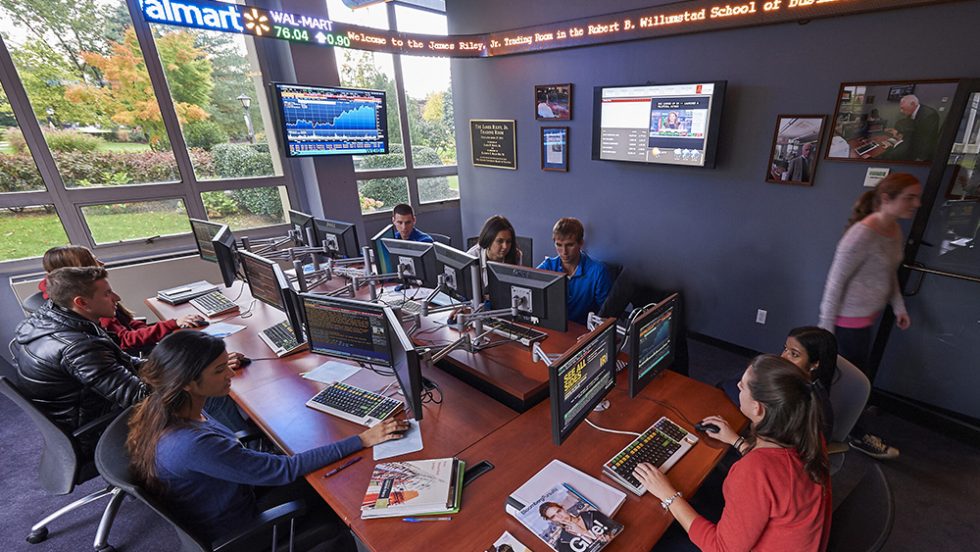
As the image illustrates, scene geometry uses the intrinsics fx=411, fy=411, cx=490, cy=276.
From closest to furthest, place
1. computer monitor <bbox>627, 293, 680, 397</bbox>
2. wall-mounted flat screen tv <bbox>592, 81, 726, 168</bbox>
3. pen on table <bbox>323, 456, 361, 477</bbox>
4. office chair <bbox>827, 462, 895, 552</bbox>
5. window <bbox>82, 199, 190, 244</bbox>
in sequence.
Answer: office chair <bbox>827, 462, 895, 552</bbox>
pen on table <bbox>323, 456, 361, 477</bbox>
computer monitor <bbox>627, 293, 680, 397</bbox>
wall-mounted flat screen tv <bbox>592, 81, 726, 168</bbox>
window <bbox>82, 199, 190, 244</bbox>

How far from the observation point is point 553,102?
4211 mm

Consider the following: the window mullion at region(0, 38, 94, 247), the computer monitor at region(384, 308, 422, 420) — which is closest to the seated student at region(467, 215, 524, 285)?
the computer monitor at region(384, 308, 422, 420)

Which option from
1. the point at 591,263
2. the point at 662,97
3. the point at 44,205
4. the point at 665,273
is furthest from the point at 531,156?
the point at 44,205

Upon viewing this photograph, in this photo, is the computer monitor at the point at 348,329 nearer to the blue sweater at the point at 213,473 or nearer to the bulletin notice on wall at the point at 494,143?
the blue sweater at the point at 213,473

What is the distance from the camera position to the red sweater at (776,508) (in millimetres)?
1111

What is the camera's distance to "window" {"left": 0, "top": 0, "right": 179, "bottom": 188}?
11.2 feet

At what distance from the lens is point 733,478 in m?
1.19

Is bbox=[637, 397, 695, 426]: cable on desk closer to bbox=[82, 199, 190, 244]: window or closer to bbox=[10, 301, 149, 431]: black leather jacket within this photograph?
bbox=[10, 301, 149, 431]: black leather jacket

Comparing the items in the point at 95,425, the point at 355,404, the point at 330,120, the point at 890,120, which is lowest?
the point at 95,425

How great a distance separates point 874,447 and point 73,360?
4.33 metres

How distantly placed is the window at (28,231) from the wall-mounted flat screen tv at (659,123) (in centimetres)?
500

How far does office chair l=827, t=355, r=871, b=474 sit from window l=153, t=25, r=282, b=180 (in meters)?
5.30

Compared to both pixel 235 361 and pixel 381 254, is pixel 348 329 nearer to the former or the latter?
pixel 235 361

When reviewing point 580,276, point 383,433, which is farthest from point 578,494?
point 580,276
